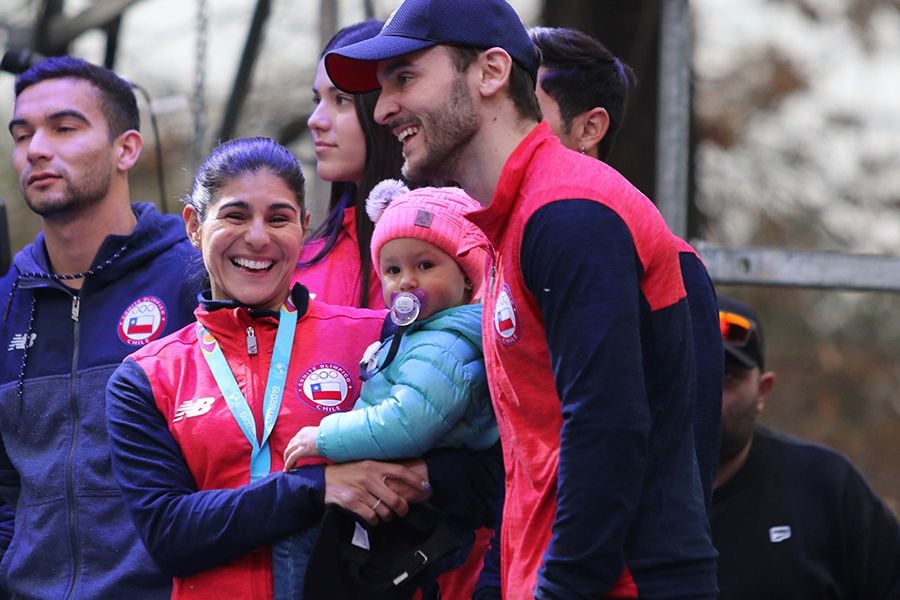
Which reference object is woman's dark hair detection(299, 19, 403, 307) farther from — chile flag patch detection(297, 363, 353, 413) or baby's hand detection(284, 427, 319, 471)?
baby's hand detection(284, 427, 319, 471)

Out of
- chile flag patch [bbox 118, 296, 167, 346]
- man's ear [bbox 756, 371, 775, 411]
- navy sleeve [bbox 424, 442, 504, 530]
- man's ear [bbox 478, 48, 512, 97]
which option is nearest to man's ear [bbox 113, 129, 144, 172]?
chile flag patch [bbox 118, 296, 167, 346]

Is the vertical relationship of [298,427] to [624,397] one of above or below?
below

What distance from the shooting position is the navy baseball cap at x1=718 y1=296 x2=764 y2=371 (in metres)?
4.78

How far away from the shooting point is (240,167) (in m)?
3.33

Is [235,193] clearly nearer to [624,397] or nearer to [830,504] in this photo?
[624,397]

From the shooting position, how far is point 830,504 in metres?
4.60

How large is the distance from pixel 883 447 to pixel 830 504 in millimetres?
10351

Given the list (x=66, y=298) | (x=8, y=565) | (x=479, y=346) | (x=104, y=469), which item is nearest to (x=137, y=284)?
(x=66, y=298)

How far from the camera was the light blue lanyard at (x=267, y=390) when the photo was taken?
3.11 metres

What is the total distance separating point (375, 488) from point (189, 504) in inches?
15.6

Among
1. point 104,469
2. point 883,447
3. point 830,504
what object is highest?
point 104,469

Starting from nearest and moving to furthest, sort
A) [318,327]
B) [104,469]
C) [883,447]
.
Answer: [318,327], [104,469], [883,447]

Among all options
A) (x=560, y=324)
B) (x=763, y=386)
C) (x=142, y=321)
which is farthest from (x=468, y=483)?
(x=763, y=386)

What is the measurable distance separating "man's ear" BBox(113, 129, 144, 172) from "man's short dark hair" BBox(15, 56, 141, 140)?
2cm
